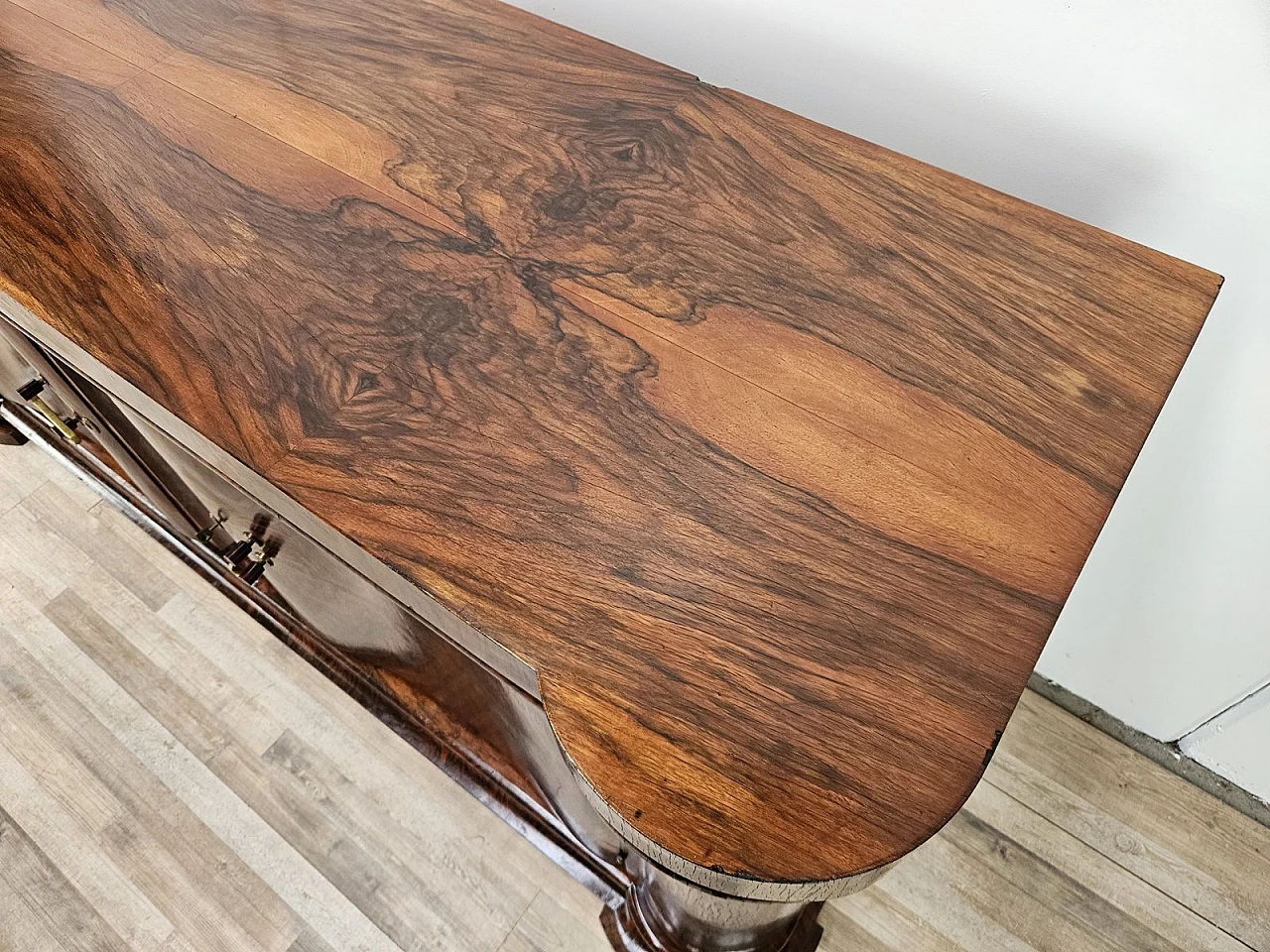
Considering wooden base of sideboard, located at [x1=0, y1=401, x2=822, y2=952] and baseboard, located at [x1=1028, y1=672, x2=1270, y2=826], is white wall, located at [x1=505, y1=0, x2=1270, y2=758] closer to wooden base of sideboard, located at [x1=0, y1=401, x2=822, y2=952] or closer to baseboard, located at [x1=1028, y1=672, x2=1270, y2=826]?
baseboard, located at [x1=1028, y1=672, x2=1270, y2=826]

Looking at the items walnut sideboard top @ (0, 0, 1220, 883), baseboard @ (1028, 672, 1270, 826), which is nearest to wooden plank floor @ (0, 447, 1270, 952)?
baseboard @ (1028, 672, 1270, 826)

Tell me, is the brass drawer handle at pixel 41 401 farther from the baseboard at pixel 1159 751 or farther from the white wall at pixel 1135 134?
the baseboard at pixel 1159 751

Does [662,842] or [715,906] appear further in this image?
[715,906]

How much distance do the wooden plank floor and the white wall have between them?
0.65ft

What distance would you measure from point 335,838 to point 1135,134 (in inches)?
36.3

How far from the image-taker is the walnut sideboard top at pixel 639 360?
0.38 m

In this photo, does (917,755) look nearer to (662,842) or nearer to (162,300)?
(662,842)

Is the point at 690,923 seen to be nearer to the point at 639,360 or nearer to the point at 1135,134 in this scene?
the point at 639,360

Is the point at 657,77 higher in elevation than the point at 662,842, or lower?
higher

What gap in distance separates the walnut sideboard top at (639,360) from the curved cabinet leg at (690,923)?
0.71 ft

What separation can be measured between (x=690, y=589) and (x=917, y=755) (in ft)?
0.39

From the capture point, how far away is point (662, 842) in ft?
1.14

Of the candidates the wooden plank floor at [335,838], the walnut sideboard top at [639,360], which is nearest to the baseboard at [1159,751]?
the wooden plank floor at [335,838]

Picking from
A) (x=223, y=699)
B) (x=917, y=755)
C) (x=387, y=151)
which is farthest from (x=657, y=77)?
(x=223, y=699)
